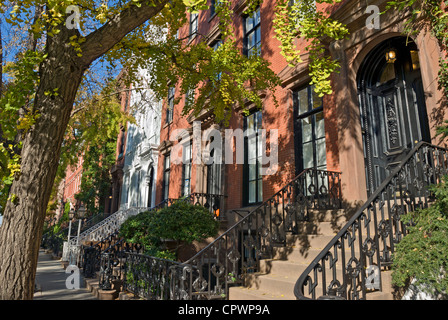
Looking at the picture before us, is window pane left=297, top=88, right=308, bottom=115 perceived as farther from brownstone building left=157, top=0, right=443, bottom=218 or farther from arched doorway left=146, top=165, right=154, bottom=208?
arched doorway left=146, top=165, right=154, bottom=208

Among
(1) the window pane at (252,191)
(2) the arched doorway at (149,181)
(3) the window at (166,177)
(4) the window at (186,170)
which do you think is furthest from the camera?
(2) the arched doorway at (149,181)

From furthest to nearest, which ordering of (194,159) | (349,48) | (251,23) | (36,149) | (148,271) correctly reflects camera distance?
(194,159) < (251,23) < (349,48) < (148,271) < (36,149)

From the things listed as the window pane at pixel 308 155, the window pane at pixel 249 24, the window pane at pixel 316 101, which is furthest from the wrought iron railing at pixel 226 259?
the window pane at pixel 249 24

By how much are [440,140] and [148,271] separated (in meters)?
6.15

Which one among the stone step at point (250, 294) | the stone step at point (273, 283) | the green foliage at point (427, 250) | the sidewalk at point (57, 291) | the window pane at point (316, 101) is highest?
the window pane at point (316, 101)

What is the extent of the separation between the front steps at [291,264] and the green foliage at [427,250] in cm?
52

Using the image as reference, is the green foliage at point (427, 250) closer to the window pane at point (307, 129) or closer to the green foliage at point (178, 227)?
the window pane at point (307, 129)

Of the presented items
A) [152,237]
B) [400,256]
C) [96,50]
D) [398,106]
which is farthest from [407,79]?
[152,237]

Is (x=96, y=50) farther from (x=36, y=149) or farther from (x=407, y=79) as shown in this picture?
(x=407, y=79)

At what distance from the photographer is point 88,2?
19.7ft

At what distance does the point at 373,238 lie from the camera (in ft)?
16.0

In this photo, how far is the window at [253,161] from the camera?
1072 centimetres

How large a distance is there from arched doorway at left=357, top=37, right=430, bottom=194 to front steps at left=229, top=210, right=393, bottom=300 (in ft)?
4.97

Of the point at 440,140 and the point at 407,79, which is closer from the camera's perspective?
the point at 440,140
